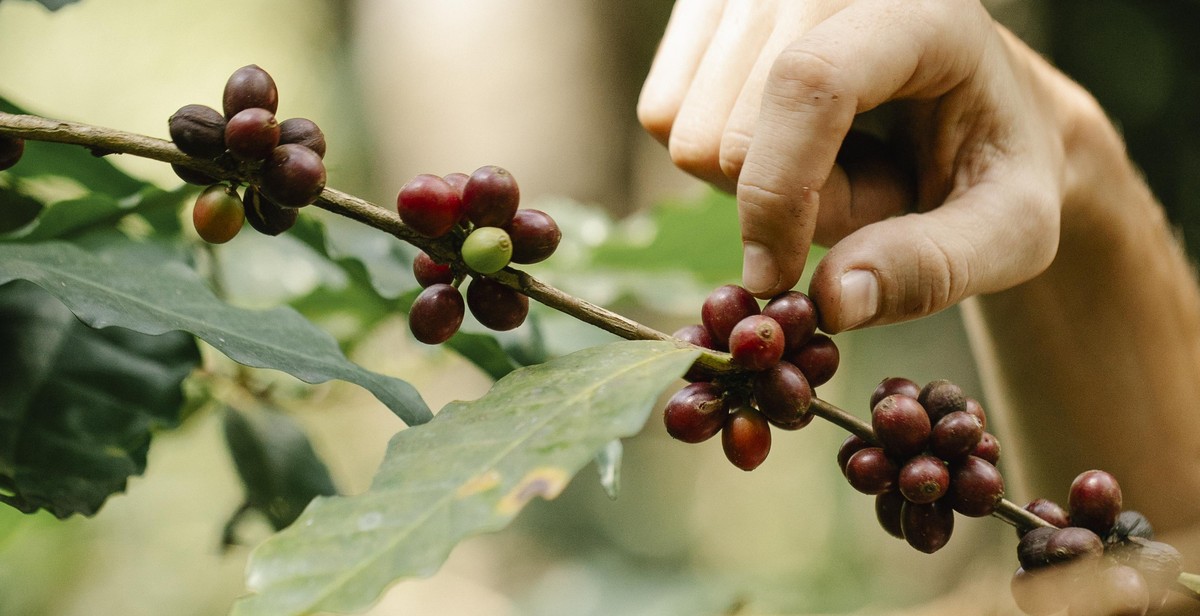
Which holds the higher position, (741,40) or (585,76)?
(741,40)

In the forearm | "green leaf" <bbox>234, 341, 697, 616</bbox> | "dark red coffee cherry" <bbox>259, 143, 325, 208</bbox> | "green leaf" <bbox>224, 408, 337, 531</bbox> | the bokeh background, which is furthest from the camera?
the bokeh background

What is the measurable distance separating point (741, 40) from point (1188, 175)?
6.70 ft

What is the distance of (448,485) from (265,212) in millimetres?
255

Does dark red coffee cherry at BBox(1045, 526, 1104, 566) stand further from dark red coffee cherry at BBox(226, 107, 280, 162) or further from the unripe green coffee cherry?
dark red coffee cherry at BBox(226, 107, 280, 162)

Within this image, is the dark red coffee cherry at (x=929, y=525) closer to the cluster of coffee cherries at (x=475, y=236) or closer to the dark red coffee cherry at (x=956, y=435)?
the dark red coffee cherry at (x=956, y=435)

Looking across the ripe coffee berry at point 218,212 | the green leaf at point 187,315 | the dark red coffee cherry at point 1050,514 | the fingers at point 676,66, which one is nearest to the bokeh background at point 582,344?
the dark red coffee cherry at point 1050,514

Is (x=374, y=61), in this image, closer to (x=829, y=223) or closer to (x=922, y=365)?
(x=829, y=223)

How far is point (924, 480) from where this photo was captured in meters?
0.58

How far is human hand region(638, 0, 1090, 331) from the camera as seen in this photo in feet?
2.31

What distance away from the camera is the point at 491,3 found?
2490 millimetres

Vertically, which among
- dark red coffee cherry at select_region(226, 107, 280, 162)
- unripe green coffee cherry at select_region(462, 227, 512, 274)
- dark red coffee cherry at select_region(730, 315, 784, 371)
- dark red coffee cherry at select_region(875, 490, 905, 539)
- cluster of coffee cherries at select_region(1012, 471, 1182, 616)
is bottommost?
dark red coffee cherry at select_region(875, 490, 905, 539)

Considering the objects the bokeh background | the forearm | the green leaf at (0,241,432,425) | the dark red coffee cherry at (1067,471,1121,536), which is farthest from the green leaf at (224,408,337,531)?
the forearm

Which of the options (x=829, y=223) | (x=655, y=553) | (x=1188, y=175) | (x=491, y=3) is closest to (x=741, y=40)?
(x=829, y=223)

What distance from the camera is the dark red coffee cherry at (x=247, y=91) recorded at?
563 millimetres
